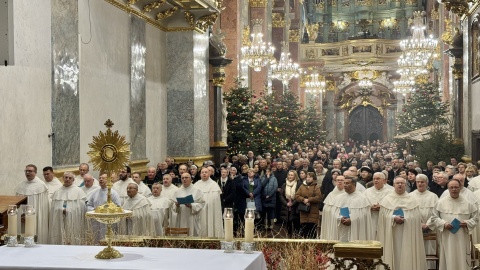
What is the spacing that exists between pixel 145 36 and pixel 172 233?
855 centimetres

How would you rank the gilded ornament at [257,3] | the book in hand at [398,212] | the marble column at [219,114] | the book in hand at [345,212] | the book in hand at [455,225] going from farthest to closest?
the gilded ornament at [257,3] < the marble column at [219,114] < the book in hand at [398,212] < the book in hand at [345,212] < the book in hand at [455,225]

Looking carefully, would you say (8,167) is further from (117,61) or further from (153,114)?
(153,114)

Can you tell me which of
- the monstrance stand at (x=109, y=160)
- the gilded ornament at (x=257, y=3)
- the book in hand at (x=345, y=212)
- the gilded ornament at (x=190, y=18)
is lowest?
the book in hand at (x=345, y=212)

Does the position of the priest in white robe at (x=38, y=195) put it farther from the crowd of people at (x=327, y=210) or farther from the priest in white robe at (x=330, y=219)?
the priest in white robe at (x=330, y=219)

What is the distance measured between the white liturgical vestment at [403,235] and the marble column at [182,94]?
10.00 m

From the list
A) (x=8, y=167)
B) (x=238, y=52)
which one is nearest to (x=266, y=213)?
(x=8, y=167)

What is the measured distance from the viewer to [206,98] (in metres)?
21.7

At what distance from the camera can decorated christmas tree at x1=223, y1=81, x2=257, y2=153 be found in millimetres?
25328

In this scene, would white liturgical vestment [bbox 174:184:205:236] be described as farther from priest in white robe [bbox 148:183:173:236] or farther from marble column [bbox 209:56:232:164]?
marble column [bbox 209:56:232:164]

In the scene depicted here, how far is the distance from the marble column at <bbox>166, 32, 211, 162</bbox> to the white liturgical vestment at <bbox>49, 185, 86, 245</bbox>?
845 centimetres

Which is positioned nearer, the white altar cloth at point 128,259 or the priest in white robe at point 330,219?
the white altar cloth at point 128,259

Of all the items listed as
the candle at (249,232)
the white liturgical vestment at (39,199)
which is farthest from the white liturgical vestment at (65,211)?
the candle at (249,232)

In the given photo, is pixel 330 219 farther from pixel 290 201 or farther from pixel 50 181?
pixel 50 181

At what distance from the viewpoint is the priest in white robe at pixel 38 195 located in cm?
1171
